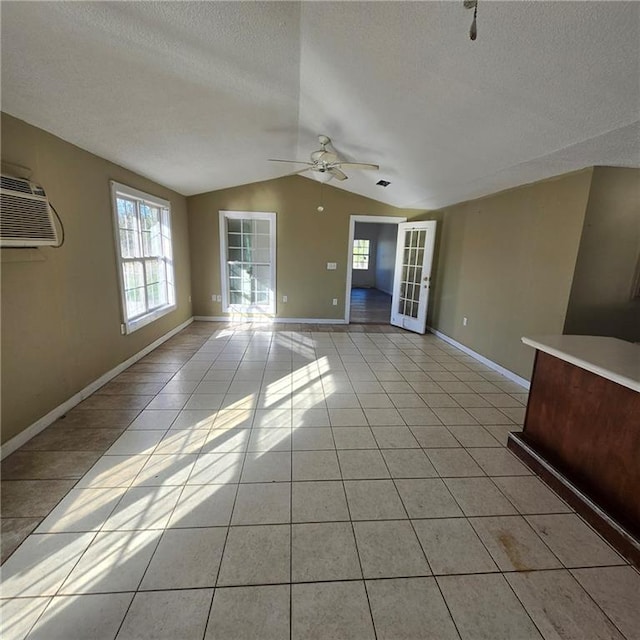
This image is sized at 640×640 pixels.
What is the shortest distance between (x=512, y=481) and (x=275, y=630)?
1661 millimetres

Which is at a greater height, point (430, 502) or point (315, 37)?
point (315, 37)

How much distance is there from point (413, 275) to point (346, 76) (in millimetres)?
4001

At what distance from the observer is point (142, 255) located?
4.34 metres

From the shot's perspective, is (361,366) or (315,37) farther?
(361,366)

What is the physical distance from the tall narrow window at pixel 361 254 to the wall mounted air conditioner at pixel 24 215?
32.4ft

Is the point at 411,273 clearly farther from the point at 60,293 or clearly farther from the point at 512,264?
the point at 60,293

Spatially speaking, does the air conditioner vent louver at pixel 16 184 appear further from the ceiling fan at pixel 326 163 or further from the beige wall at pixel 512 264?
the beige wall at pixel 512 264

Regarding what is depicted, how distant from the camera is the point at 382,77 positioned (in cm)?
225

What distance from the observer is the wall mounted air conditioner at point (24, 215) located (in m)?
2.09

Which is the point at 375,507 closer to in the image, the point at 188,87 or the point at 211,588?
the point at 211,588

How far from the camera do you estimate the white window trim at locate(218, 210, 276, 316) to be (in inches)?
235

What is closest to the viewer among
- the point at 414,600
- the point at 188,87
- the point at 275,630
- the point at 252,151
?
the point at 275,630

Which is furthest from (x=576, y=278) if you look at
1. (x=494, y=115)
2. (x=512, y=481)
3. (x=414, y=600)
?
(x=414, y=600)

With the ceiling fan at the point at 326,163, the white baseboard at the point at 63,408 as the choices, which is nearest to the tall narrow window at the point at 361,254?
the ceiling fan at the point at 326,163
